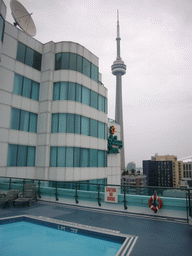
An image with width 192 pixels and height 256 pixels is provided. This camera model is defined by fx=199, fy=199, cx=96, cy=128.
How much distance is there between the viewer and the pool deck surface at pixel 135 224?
21.4ft

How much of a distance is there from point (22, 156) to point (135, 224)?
15225 millimetres

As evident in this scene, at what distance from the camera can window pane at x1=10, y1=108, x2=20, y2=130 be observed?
2019cm

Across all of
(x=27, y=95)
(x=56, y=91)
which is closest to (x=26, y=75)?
(x=27, y=95)

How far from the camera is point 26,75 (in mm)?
22016

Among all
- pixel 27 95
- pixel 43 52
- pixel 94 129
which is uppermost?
pixel 43 52

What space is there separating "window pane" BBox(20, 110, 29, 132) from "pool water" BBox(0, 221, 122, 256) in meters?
13.5

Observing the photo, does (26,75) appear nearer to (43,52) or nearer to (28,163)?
(43,52)

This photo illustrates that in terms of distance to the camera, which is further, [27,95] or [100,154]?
[100,154]

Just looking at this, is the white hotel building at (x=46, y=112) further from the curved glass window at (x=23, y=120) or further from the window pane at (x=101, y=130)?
the window pane at (x=101, y=130)

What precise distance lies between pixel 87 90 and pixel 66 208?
626 inches

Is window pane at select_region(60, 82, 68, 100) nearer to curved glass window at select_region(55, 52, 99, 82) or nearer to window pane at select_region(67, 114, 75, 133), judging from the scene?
curved glass window at select_region(55, 52, 99, 82)

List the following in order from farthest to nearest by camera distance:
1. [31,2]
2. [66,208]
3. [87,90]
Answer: [31,2] < [87,90] < [66,208]

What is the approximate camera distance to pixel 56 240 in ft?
25.8

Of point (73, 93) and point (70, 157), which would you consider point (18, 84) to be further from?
point (70, 157)
